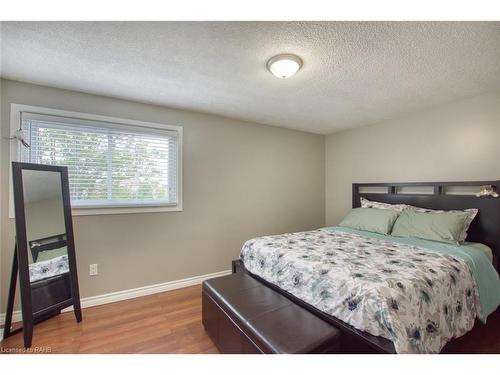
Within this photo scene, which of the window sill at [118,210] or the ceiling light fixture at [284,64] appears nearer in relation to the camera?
the ceiling light fixture at [284,64]

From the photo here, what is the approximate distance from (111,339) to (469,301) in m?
2.79

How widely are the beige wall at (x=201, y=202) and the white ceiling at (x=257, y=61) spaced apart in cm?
21

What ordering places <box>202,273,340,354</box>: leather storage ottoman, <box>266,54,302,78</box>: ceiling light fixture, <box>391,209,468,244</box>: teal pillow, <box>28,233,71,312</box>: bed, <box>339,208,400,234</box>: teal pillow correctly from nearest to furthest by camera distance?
<box>202,273,340,354</box>: leather storage ottoman, <box>266,54,302,78</box>: ceiling light fixture, <box>28,233,71,312</box>: bed, <box>391,209,468,244</box>: teal pillow, <box>339,208,400,234</box>: teal pillow

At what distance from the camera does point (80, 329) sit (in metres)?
1.96

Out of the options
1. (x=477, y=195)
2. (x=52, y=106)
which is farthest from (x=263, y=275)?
(x=52, y=106)

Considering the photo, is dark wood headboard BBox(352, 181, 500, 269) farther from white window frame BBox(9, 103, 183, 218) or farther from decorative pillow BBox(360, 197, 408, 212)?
white window frame BBox(9, 103, 183, 218)

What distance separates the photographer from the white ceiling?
1407mm

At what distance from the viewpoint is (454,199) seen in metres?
2.54

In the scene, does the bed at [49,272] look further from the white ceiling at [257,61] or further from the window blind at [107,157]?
the white ceiling at [257,61]

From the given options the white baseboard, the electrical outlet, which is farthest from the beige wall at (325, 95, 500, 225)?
the electrical outlet

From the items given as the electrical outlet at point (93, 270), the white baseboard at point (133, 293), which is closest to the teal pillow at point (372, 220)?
the white baseboard at point (133, 293)

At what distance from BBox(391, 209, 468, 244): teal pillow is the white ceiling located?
127 cm

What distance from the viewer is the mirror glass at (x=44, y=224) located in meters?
1.89
